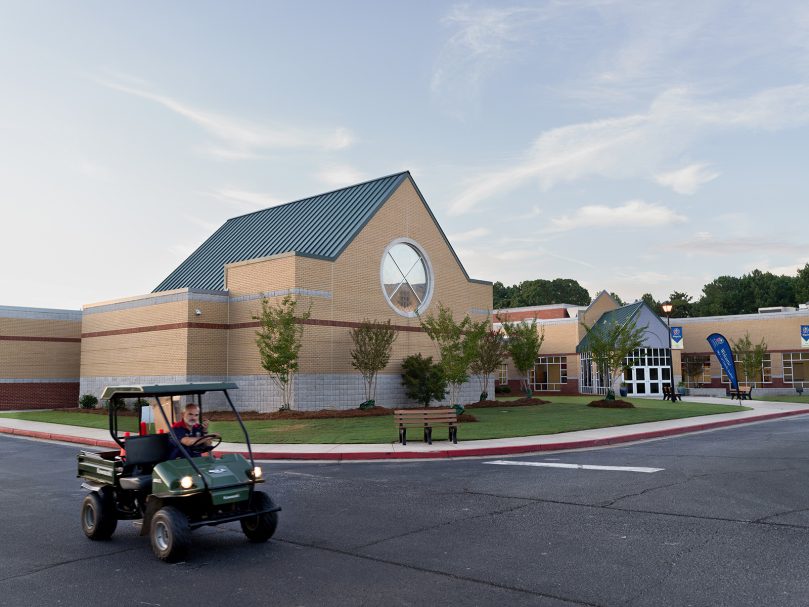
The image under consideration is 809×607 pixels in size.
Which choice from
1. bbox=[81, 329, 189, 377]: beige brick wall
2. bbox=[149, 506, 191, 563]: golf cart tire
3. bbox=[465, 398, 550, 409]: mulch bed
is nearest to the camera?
bbox=[149, 506, 191, 563]: golf cart tire

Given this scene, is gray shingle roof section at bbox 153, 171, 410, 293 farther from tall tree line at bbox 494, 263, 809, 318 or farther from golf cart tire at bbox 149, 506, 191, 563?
tall tree line at bbox 494, 263, 809, 318

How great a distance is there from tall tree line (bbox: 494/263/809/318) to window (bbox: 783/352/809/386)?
1239 inches

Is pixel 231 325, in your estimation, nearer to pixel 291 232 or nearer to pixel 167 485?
pixel 291 232

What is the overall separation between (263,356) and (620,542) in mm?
21187

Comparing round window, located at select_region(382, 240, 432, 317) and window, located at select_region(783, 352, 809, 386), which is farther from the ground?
round window, located at select_region(382, 240, 432, 317)

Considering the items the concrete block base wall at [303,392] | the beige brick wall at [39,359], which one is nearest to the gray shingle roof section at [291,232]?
the concrete block base wall at [303,392]

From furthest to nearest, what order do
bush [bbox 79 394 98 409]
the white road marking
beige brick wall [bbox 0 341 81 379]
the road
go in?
1. beige brick wall [bbox 0 341 81 379]
2. bush [bbox 79 394 98 409]
3. the white road marking
4. the road

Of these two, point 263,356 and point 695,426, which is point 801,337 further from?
point 263,356

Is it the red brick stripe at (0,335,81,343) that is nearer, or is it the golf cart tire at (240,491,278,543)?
the golf cart tire at (240,491,278,543)

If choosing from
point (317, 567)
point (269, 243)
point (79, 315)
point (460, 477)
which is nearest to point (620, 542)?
point (317, 567)

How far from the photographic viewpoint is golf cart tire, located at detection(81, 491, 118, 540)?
834cm

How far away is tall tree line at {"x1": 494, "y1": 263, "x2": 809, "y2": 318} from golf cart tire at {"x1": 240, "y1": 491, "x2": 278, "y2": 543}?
8126 cm

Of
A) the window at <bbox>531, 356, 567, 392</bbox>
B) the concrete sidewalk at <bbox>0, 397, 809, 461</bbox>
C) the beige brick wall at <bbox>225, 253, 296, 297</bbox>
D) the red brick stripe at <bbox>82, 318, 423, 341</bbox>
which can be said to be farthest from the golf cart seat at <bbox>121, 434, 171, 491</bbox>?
the window at <bbox>531, 356, 567, 392</bbox>

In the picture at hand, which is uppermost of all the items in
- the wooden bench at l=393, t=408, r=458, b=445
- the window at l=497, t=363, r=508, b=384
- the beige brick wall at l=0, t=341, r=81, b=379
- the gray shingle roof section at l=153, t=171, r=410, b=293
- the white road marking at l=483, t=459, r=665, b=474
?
the gray shingle roof section at l=153, t=171, r=410, b=293
